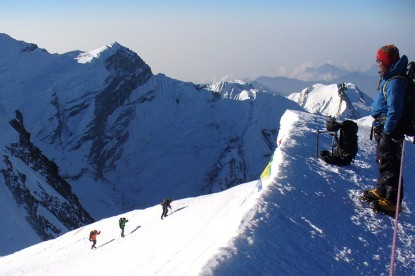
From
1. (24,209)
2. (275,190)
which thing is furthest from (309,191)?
(24,209)

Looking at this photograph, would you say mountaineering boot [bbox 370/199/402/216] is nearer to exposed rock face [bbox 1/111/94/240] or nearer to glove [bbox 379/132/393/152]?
glove [bbox 379/132/393/152]

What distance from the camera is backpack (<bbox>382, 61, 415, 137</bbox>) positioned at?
25.8 feet

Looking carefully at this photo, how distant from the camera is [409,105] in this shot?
26.2 ft

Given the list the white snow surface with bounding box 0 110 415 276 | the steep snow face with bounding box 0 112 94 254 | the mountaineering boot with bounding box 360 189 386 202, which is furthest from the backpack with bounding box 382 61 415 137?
the steep snow face with bounding box 0 112 94 254

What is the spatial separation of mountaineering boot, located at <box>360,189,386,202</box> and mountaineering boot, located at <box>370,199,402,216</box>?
0.16m

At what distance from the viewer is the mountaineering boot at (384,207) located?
26.3ft

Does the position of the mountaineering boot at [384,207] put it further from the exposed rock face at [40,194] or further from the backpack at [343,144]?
the exposed rock face at [40,194]

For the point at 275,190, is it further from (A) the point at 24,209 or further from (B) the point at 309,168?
(A) the point at 24,209

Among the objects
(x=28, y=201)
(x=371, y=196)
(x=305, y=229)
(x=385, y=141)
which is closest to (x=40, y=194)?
(x=28, y=201)

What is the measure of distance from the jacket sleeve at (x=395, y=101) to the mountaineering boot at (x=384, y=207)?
129 cm

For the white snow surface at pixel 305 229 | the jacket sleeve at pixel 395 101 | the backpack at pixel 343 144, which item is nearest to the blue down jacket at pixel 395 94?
the jacket sleeve at pixel 395 101

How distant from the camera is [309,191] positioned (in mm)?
8461

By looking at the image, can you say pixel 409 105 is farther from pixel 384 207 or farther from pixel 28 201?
pixel 28 201

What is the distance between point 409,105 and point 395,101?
43cm
